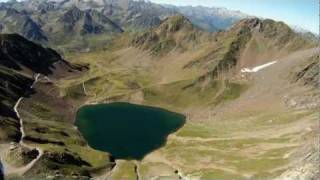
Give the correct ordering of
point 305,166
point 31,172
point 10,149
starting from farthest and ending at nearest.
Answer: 1. point 10,149
2. point 31,172
3. point 305,166

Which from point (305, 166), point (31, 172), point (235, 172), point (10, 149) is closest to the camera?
point (305, 166)

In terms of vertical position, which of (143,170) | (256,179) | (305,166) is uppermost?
(305,166)

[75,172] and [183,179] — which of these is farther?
[183,179]

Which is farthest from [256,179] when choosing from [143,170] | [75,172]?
[75,172]

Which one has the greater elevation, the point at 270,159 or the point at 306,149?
the point at 306,149

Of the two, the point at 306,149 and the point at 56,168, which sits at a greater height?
the point at 306,149

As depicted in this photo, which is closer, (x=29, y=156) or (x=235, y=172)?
(x=29, y=156)

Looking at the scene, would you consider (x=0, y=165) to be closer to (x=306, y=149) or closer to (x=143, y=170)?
(x=143, y=170)

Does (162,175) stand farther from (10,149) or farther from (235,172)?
(10,149)

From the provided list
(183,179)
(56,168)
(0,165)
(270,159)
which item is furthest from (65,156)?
(270,159)
